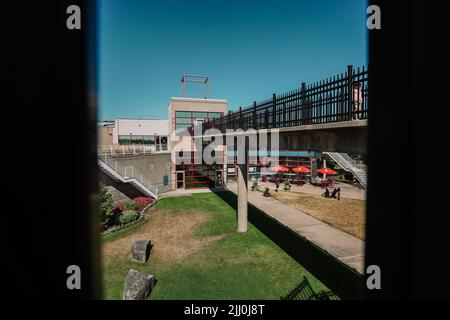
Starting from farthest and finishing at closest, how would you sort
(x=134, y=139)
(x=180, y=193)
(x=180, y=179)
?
(x=134, y=139)
(x=180, y=179)
(x=180, y=193)

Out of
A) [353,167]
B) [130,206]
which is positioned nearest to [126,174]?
[130,206]

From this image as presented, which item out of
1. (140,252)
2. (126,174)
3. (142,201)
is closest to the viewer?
(140,252)

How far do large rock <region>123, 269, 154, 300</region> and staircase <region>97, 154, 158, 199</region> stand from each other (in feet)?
39.5

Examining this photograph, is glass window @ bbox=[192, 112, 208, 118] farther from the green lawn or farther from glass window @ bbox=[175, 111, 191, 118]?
the green lawn

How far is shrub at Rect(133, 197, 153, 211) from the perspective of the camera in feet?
63.7

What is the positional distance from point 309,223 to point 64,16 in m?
15.5

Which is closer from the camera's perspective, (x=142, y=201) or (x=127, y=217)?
(x=127, y=217)

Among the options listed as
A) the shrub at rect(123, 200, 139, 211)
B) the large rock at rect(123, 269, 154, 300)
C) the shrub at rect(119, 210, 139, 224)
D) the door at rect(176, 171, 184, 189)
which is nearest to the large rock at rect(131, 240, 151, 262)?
the large rock at rect(123, 269, 154, 300)

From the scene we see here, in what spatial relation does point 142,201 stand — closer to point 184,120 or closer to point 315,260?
point 184,120

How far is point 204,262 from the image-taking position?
426 inches

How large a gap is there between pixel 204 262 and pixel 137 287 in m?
3.33

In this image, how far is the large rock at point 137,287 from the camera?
7.98 metres

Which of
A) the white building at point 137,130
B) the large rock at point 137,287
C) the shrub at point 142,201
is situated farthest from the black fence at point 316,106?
the white building at point 137,130
